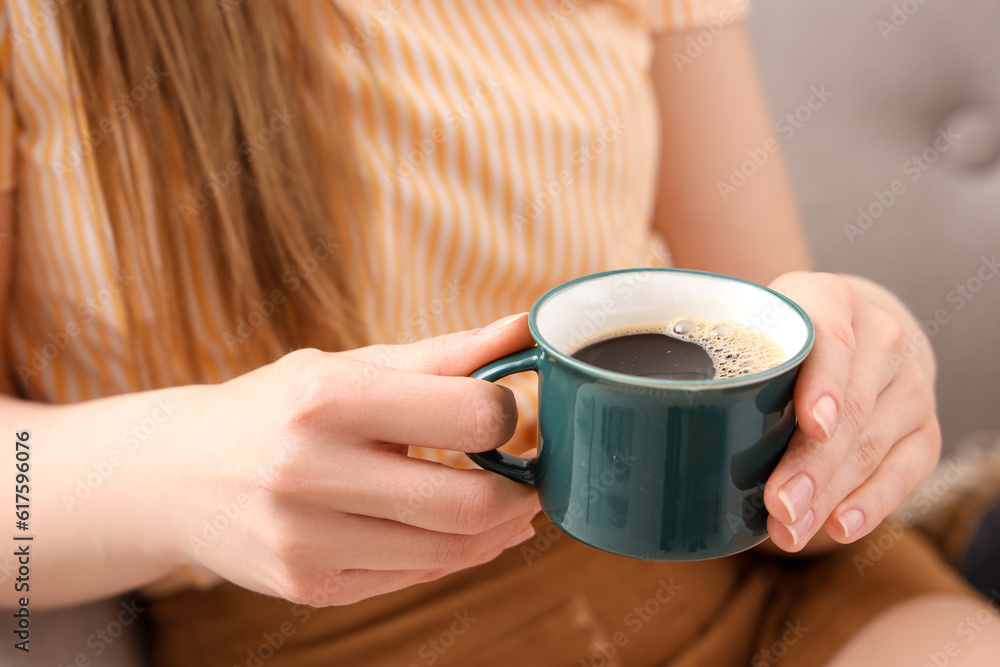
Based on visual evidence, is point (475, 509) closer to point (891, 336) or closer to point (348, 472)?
point (348, 472)

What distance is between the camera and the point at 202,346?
0.78 meters

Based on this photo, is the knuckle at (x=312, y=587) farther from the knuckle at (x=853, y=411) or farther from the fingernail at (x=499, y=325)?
the knuckle at (x=853, y=411)

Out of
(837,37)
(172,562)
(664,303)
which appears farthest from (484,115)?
(837,37)

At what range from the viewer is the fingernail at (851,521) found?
1.99 ft

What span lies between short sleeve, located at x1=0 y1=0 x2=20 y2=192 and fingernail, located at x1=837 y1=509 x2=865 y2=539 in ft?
2.73

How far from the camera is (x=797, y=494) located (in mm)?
516

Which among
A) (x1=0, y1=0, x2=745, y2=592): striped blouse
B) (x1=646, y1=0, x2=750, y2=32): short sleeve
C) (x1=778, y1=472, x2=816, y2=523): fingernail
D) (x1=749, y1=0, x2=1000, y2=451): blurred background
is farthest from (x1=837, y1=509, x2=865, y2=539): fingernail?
(x1=749, y1=0, x2=1000, y2=451): blurred background

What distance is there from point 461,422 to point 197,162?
0.41 meters

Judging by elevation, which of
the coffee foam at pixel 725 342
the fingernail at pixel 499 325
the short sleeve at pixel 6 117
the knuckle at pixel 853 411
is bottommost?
the knuckle at pixel 853 411

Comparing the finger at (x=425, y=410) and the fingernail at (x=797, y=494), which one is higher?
the finger at (x=425, y=410)

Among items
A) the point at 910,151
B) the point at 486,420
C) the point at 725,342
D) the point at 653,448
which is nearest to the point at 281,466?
the point at 486,420

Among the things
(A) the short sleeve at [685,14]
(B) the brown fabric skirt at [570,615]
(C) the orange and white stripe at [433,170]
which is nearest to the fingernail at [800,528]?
(B) the brown fabric skirt at [570,615]

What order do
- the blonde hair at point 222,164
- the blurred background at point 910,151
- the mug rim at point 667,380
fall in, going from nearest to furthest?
the mug rim at point 667,380, the blonde hair at point 222,164, the blurred background at point 910,151

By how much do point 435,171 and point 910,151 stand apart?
91cm
